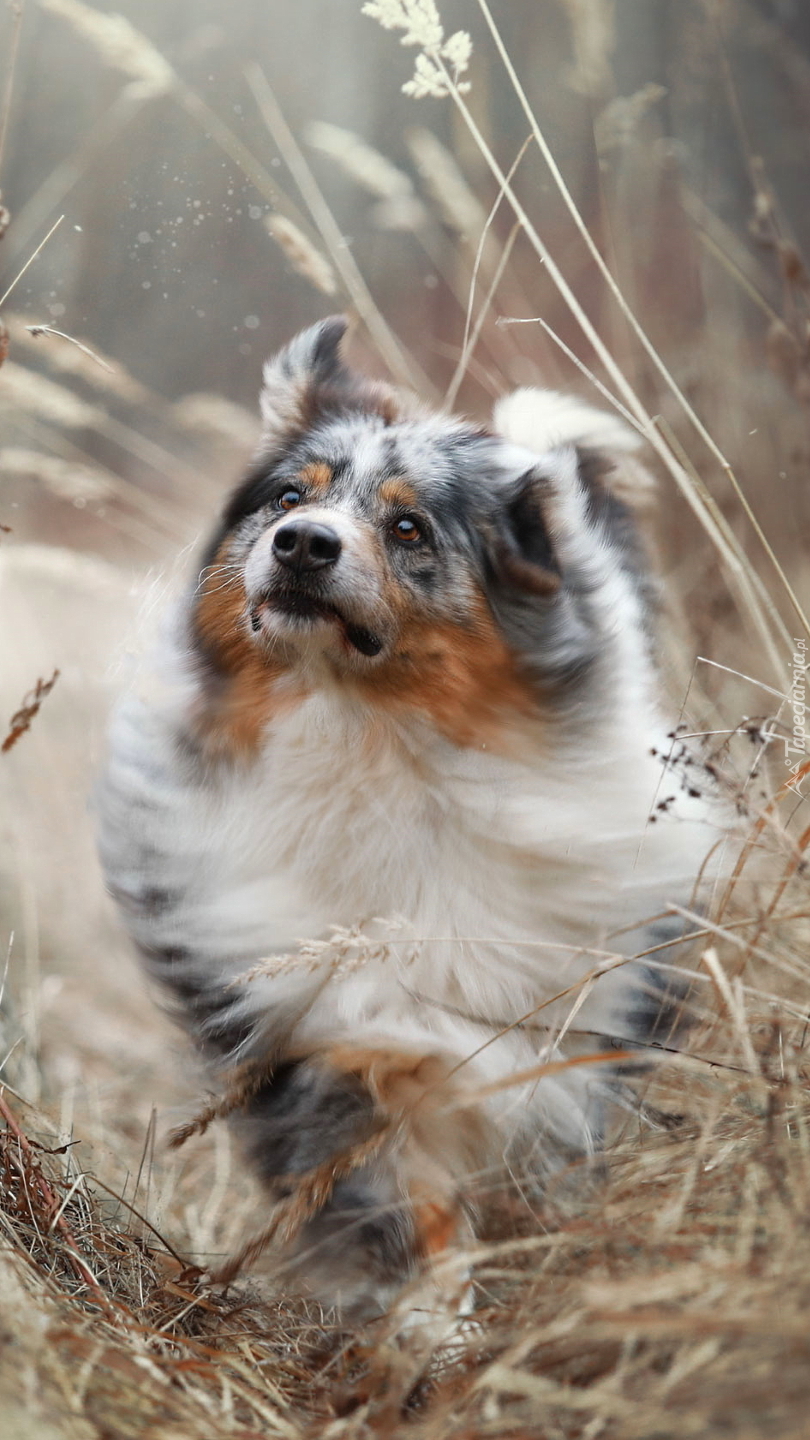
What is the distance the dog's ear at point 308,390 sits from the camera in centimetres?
259

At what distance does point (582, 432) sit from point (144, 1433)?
2.25m

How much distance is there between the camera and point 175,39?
3.33m

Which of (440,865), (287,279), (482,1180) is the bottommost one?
(482,1180)

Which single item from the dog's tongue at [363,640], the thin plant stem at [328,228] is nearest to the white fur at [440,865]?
the dog's tongue at [363,640]

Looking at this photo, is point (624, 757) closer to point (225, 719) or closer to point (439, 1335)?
point (225, 719)

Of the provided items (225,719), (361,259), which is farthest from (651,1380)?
(361,259)

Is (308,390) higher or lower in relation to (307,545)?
higher

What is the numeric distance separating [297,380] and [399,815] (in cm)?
102

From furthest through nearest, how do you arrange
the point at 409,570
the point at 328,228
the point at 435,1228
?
the point at 328,228, the point at 409,570, the point at 435,1228

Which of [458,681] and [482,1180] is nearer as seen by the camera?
[482,1180]

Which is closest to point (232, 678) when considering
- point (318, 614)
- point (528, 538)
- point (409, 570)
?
point (318, 614)

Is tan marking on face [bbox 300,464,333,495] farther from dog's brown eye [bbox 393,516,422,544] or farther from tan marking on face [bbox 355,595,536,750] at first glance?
tan marking on face [bbox 355,595,536,750]

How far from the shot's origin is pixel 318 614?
218 cm

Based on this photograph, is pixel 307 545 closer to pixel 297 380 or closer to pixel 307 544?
pixel 307 544
